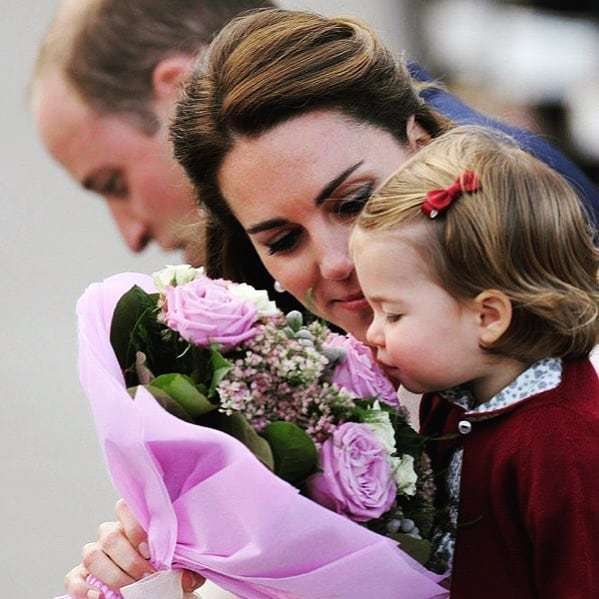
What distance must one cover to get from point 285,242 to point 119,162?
2.03 meters

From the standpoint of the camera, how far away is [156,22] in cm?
409

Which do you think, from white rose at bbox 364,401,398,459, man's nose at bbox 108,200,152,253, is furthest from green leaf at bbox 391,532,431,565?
man's nose at bbox 108,200,152,253

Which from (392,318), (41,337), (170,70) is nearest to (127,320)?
(392,318)

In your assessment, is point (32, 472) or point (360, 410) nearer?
point (360, 410)

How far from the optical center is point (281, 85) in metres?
2.36

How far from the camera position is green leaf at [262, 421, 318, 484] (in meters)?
1.96

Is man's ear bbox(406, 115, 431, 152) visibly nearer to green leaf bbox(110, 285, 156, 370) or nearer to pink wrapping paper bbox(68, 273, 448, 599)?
green leaf bbox(110, 285, 156, 370)

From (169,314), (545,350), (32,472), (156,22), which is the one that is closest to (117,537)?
(169,314)

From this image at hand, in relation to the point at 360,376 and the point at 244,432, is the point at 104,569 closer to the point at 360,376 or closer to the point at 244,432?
the point at 244,432

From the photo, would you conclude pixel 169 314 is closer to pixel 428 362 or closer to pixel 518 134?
pixel 428 362

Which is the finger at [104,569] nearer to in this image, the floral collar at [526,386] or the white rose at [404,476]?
the white rose at [404,476]

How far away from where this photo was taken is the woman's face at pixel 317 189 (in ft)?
7.72

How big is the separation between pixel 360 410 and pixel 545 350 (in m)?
0.27

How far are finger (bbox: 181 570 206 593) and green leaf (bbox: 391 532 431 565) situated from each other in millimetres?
302
